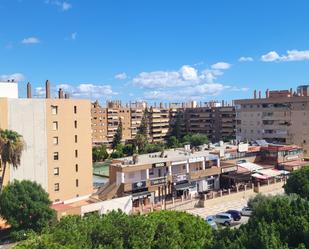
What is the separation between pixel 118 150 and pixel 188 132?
34185 mm

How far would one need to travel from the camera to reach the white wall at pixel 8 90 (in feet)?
179

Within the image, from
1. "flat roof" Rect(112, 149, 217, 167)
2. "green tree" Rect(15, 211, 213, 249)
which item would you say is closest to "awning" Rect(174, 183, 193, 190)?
"flat roof" Rect(112, 149, 217, 167)

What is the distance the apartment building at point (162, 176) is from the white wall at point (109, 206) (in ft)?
8.94

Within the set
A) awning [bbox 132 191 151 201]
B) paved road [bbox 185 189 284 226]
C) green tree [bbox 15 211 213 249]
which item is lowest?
paved road [bbox 185 189 284 226]

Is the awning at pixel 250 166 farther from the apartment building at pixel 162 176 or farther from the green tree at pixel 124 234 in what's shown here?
the green tree at pixel 124 234

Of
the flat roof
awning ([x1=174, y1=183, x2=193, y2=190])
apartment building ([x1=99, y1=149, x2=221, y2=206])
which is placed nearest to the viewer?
apartment building ([x1=99, y1=149, x2=221, y2=206])

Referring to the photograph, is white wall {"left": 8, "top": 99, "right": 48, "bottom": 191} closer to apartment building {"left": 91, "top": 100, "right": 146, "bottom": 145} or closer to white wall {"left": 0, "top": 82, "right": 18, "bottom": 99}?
white wall {"left": 0, "top": 82, "right": 18, "bottom": 99}

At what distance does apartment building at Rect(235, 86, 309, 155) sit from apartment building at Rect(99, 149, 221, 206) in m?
33.6

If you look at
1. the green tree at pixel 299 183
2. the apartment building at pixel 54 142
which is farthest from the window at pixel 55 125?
the green tree at pixel 299 183

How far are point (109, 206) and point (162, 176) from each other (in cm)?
1111

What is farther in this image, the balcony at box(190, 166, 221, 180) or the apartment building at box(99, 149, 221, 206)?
the balcony at box(190, 166, 221, 180)

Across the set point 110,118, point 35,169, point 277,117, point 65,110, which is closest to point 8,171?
point 35,169

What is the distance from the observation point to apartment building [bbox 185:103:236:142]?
126 m

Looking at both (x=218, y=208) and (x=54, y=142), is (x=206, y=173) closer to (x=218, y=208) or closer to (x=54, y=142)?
(x=218, y=208)
